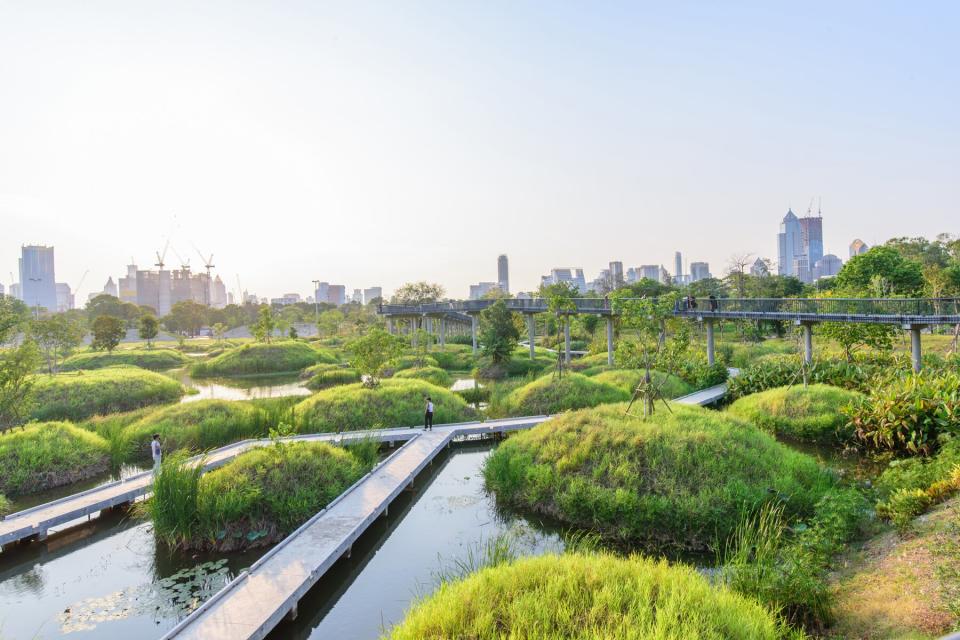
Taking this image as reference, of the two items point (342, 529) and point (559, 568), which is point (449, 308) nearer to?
point (342, 529)

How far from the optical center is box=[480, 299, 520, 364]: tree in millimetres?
34250

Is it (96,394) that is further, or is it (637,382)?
(96,394)

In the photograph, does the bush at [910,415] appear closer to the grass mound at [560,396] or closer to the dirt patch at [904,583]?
the dirt patch at [904,583]

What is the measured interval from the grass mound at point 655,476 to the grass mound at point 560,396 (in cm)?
683

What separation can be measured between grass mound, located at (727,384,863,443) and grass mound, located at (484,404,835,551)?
3.97 m

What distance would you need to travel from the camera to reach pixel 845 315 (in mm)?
20344

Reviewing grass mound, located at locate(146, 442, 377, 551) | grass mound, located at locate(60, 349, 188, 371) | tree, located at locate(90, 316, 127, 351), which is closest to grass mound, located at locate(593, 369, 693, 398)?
grass mound, located at locate(146, 442, 377, 551)

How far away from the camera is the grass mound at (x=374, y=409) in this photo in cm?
1902

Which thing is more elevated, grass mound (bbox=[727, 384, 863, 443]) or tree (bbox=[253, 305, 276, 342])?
tree (bbox=[253, 305, 276, 342])

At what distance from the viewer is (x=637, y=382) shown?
76.9ft

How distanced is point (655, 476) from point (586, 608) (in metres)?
5.54

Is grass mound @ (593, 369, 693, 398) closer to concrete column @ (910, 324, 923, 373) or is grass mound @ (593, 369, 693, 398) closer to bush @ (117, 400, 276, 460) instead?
concrete column @ (910, 324, 923, 373)

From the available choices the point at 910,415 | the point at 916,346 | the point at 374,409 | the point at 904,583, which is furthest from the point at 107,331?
the point at 916,346

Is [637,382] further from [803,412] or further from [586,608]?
[586,608]
